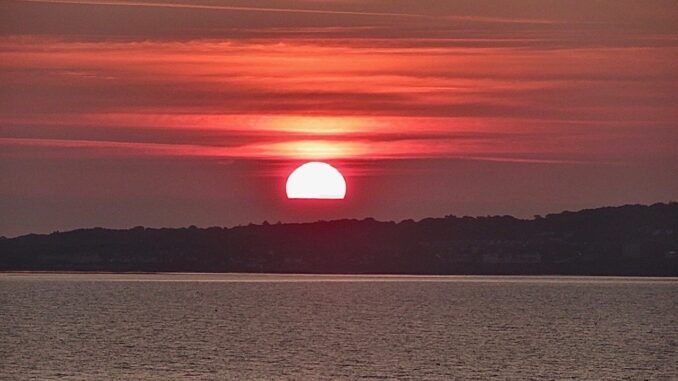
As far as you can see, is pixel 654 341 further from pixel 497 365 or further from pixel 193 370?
pixel 193 370

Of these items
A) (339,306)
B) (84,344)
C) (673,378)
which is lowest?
(673,378)

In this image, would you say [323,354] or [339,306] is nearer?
[323,354]

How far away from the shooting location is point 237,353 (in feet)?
317

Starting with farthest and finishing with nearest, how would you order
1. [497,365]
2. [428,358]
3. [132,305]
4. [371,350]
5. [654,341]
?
[132,305], [654,341], [371,350], [428,358], [497,365]

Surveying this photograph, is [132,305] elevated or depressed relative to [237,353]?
elevated

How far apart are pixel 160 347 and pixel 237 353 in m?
7.08

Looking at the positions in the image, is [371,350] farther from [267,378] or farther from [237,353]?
[267,378]

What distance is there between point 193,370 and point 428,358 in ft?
60.4

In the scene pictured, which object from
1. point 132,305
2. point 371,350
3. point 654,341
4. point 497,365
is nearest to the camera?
point 497,365

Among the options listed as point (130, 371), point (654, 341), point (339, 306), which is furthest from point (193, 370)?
point (339, 306)

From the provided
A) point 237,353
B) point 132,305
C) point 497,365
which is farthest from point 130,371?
point 132,305

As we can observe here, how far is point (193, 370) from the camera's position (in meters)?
81.9

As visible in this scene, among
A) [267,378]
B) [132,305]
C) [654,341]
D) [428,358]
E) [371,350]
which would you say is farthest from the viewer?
[132,305]

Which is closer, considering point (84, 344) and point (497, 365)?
point (497, 365)
